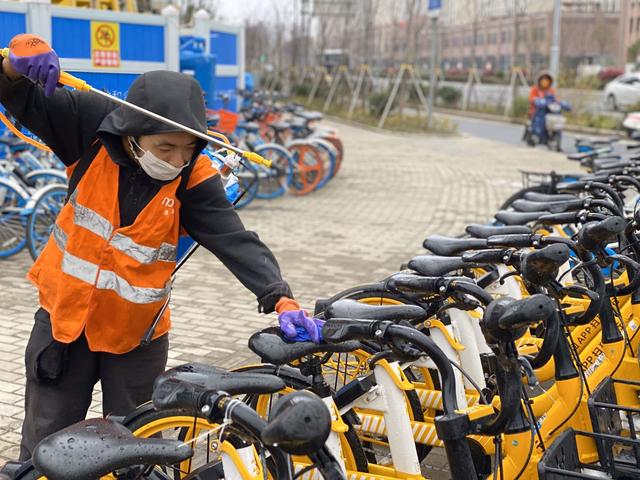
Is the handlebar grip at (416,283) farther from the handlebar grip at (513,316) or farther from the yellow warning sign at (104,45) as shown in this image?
the yellow warning sign at (104,45)

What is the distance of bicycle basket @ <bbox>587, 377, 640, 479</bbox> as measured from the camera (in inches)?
117

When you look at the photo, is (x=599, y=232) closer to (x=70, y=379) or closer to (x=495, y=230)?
(x=495, y=230)

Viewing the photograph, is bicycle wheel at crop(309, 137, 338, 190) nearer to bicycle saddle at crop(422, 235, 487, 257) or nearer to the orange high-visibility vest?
bicycle saddle at crop(422, 235, 487, 257)

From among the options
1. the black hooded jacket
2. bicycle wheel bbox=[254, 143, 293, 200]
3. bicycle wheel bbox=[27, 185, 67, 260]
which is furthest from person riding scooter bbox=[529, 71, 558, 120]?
the black hooded jacket

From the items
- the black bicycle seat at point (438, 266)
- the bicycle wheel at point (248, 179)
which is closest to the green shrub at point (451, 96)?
the bicycle wheel at point (248, 179)

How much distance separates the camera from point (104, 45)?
820cm

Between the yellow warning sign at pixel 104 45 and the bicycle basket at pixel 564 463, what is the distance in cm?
632

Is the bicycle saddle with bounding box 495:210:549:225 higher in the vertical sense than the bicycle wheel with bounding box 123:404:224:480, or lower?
higher

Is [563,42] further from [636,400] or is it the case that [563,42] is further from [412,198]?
[636,400]

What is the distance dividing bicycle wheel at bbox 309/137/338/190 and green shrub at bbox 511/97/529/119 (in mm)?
15706

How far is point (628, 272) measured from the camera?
3.53 m

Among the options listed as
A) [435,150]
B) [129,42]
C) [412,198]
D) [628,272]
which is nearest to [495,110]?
[435,150]

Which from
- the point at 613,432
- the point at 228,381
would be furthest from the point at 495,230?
the point at 228,381

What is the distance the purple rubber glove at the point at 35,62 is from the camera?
7.70ft
